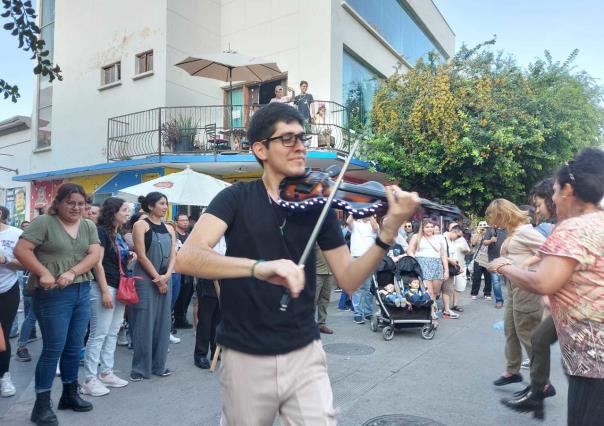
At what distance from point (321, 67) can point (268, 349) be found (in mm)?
13165

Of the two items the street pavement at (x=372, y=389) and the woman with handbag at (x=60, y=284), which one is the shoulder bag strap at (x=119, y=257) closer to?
the woman with handbag at (x=60, y=284)

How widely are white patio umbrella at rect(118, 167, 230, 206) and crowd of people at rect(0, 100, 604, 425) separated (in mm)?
3061

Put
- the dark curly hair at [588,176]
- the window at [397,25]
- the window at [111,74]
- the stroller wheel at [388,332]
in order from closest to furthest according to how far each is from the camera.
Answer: the dark curly hair at [588,176] < the stroller wheel at [388,332] < the window at [397,25] < the window at [111,74]

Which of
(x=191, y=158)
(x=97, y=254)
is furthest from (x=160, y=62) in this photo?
(x=97, y=254)

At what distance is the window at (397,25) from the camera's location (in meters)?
16.4

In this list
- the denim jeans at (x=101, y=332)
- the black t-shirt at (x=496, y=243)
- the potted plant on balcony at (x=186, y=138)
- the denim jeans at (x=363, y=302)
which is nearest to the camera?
the denim jeans at (x=101, y=332)

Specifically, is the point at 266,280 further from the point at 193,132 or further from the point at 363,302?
the point at 193,132

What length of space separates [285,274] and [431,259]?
7.78m

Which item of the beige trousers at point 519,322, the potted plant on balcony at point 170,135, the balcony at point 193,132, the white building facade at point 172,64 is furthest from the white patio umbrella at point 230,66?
the beige trousers at point 519,322

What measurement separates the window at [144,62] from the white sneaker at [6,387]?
12526 mm

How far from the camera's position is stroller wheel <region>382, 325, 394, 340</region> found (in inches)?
284

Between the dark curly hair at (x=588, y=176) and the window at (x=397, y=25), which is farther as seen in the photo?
the window at (x=397, y=25)

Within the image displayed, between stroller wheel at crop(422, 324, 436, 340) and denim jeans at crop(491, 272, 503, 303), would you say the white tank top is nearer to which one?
stroller wheel at crop(422, 324, 436, 340)

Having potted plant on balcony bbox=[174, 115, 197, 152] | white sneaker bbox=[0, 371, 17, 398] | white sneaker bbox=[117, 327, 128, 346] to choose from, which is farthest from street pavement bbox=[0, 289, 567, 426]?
potted plant on balcony bbox=[174, 115, 197, 152]
